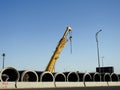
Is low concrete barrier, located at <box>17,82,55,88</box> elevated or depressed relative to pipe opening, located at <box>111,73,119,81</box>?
elevated

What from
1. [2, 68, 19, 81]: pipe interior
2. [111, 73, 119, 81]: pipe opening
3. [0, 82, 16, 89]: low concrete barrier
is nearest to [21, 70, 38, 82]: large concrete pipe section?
[2, 68, 19, 81]: pipe interior

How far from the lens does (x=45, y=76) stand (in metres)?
58.6

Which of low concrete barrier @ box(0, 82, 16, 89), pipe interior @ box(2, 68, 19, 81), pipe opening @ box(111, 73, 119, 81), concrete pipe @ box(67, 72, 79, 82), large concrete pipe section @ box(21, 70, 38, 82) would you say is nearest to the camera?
low concrete barrier @ box(0, 82, 16, 89)

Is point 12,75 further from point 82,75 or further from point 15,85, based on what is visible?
point 82,75

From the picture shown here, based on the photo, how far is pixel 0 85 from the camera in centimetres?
3772

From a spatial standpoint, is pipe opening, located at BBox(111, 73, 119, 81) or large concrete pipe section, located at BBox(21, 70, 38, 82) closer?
large concrete pipe section, located at BBox(21, 70, 38, 82)

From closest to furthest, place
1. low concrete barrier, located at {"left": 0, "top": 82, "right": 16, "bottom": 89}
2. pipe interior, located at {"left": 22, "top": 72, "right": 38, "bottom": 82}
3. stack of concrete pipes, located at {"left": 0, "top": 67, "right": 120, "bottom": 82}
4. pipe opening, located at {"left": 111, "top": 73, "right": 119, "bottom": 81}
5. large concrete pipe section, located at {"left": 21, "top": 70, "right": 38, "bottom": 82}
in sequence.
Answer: low concrete barrier, located at {"left": 0, "top": 82, "right": 16, "bottom": 89}, stack of concrete pipes, located at {"left": 0, "top": 67, "right": 120, "bottom": 82}, large concrete pipe section, located at {"left": 21, "top": 70, "right": 38, "bottom": 82}, pipe interior, located at {"left": 22, "top": 72, "right": 38, "bottom": 82}, pipe opening, located at {"left": 111, "top": 73, "right": 119, "bottom": 81}

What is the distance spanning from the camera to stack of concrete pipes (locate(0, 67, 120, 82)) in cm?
4672

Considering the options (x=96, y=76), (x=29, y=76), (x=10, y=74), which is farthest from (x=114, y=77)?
(x=10, y=74)

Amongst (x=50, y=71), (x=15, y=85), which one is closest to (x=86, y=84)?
(x=50, y=71)

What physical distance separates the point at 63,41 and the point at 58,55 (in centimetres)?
371

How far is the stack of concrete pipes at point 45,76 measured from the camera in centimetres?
4672

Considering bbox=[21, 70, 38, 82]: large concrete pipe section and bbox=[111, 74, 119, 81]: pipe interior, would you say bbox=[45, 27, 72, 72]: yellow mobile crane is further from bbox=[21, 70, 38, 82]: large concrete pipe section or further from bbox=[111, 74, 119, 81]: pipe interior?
bbox=[111, 74, 119, 81]: pipe interior

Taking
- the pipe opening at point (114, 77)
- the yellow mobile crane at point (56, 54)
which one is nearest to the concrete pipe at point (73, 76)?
the yellow mobile crane at point (56, 54)
